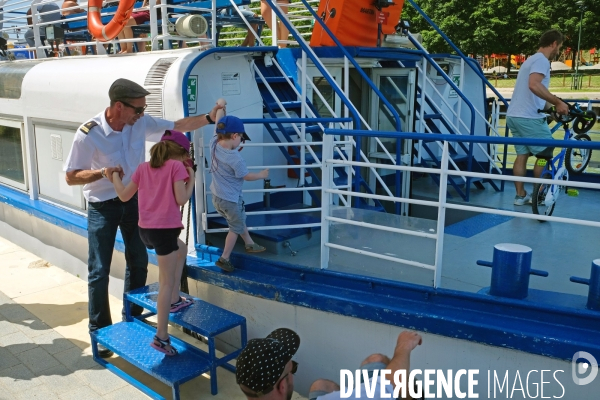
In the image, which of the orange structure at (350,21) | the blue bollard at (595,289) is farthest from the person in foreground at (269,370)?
the orange structure at (350,21)

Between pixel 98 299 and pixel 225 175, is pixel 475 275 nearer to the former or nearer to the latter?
pixel 225 175

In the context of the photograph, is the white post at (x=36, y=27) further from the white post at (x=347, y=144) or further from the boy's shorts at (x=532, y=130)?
the boy's shorts at (x=532, y=130)

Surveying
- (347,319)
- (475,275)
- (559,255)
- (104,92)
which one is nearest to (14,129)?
(104,92)

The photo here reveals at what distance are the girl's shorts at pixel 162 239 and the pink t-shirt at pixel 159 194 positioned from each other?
0.04 m

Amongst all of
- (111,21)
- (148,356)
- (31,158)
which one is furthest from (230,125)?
(31,158)

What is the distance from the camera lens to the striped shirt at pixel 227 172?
4.28 m

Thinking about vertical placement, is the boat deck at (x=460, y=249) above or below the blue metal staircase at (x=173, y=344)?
above

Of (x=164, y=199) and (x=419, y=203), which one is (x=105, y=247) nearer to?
(x=164, y=199)

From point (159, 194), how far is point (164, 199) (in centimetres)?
5

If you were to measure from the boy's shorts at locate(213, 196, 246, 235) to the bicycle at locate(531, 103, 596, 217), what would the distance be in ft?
8.55

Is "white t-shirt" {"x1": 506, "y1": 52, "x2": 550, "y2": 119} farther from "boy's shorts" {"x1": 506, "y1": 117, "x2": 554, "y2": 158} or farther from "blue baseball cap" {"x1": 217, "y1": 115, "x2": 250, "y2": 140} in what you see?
"blue baseball cap" {"x1": 217, "y1": 115, "x2": 250, "y2": 140}

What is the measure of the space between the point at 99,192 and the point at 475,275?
293cm

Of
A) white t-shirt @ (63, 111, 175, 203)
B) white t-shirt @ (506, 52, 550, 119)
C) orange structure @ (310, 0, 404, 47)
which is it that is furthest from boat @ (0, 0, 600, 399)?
white t-shirt @ (506, 52, 550, 119)

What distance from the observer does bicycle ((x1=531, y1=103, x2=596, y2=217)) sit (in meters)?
5.55
